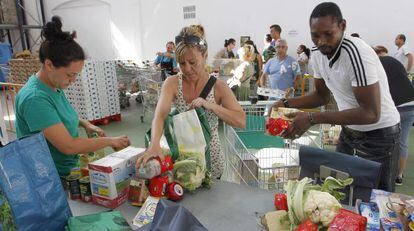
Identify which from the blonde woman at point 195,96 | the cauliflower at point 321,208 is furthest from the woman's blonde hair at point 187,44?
the cauliflower at point 321,208

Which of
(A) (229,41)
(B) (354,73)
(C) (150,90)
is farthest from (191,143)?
(A) (229,41)

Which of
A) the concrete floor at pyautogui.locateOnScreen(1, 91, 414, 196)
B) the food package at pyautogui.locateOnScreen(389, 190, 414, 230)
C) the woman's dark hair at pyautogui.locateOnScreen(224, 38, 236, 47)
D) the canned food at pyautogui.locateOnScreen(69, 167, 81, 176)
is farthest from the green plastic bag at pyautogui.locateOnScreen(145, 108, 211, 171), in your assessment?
the woman's dark hair at pyautogui.locateOnScreen(224, 38, 236, 47)

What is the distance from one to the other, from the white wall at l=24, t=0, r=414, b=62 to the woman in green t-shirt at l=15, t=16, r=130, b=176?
774cm

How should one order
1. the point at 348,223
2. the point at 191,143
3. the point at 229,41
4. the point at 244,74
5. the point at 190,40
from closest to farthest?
the point at 348,223, the point at 191,143, the point at 190,40, the point at 244,74, the point at 229,41

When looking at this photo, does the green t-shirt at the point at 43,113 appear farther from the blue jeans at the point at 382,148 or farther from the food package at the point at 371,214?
the blue jeans at the point at 382,148

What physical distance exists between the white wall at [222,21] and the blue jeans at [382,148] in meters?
6.69

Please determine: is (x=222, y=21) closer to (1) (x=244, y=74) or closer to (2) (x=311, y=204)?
(1) (x=244, y=74)

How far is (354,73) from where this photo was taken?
1.81m

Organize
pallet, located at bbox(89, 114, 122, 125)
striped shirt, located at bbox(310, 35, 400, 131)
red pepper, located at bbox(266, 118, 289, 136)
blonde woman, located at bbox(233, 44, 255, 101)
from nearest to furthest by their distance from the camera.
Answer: striped shirt, located at bbox(310, 35, 400, 131) < red pepper, located at bbox(266, 118, 289, 136) < blonde woman, located at bbox(233, 44, 255, 101) < pallet, located at bbox(89, 114, 122, 125)

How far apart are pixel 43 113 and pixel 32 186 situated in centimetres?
51

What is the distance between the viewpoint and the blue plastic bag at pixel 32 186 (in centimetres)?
121

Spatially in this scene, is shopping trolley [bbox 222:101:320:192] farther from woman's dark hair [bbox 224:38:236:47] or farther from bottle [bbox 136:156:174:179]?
woman's dark hair [bbox 224:38:236:47]

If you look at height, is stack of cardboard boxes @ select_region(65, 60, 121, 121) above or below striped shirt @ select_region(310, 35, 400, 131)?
below

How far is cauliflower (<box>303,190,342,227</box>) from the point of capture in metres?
1.21
